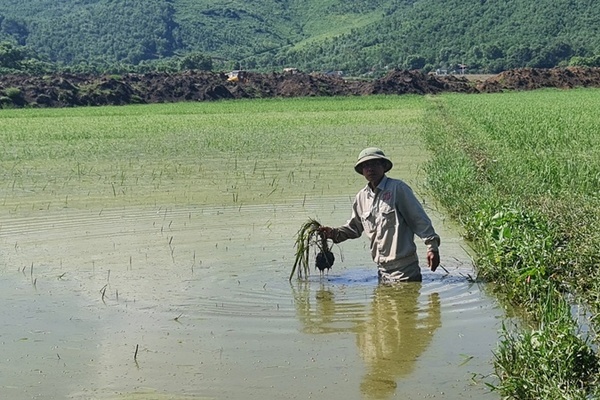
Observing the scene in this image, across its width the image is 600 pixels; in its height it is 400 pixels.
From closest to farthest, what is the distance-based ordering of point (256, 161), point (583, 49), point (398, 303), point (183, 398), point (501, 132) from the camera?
1. point (183, 398)
2. point (398, 303)
3. point (256, 161)
4. point (501, 132)
5. point (583, 49)

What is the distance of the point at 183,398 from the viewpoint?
14.0 feet

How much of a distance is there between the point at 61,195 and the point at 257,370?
293 inches

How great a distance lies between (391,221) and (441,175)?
13.6ft

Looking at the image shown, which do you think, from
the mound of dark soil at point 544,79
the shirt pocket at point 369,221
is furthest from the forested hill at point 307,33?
the shirt pocket at point 369,221

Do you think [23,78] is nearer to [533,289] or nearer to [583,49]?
[533,289]

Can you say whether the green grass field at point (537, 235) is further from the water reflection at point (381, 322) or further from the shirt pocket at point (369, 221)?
the shirt pocket at point (369, 221)

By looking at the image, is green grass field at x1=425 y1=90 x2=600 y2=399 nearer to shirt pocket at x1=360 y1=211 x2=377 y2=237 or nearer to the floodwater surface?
the floodwater surface

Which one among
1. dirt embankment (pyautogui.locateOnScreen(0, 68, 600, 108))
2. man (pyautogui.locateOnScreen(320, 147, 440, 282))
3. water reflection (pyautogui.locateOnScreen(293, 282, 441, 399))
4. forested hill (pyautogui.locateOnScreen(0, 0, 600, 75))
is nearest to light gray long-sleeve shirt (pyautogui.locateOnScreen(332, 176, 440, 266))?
man (pyautogui.locateOnScreen(320, 147, 440, 282))

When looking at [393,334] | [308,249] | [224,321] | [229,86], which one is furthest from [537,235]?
[229,86]

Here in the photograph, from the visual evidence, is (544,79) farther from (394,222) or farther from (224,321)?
(224,321)

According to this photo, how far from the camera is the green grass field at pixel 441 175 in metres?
4.58

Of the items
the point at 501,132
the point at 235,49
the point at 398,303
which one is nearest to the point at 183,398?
the point at 398,303

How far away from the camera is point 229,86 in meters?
45.2

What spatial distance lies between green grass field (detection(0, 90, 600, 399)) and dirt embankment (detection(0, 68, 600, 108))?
1219 cm
